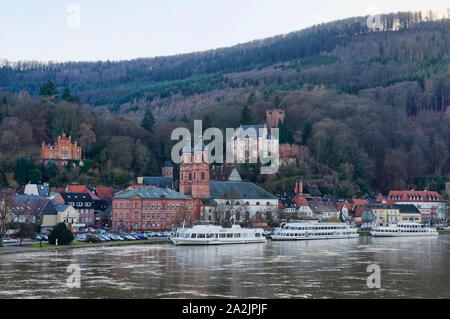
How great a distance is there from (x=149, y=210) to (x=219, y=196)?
42.6ft

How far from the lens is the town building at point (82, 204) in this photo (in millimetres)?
92562

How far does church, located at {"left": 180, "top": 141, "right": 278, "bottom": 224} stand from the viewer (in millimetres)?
96375

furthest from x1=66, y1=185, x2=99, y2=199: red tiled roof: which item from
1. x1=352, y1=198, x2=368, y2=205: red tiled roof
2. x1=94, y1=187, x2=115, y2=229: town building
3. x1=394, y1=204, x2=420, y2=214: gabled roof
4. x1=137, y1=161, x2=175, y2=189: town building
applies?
x1=394, y1=204, x2=420, y2=214: gabled roof

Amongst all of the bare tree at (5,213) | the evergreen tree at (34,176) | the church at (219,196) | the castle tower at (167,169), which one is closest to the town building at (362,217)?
the church at (219,196)

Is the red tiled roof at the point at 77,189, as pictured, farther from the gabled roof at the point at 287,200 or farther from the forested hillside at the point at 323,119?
the gabled roof at the point at 287,200

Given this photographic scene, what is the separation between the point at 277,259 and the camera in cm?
6031

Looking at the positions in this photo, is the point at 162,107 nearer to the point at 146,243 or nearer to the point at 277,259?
the point at 146,243

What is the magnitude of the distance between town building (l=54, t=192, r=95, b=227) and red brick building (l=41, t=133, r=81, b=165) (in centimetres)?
1445

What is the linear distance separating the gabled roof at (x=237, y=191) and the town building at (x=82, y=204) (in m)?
15.8

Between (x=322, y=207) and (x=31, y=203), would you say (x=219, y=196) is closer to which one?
(x=322, y=207)

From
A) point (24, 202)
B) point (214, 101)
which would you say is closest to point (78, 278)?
point (24, 202)

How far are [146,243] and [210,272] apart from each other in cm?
2618

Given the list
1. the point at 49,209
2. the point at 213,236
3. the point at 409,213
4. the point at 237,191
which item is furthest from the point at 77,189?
the point at 409,213

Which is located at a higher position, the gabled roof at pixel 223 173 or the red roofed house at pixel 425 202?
the gabled roof at pixel 223 173
